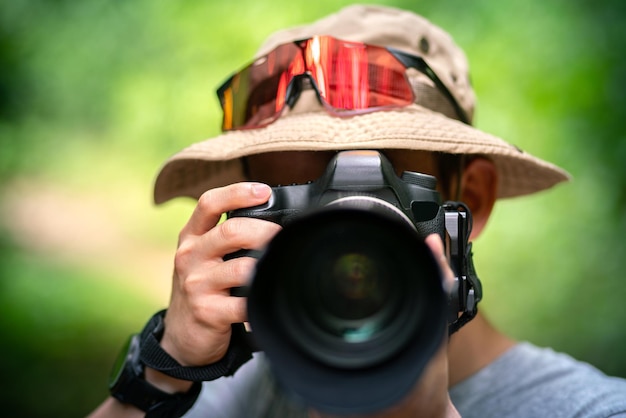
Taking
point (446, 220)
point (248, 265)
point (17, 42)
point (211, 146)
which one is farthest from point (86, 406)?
point (446, 220)

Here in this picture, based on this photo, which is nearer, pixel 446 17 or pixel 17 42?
pixel 446 17

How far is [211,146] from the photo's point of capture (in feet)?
2.89

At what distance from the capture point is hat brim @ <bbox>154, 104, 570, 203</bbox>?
0.75 m

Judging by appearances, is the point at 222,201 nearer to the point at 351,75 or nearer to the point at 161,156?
the point at 351,75

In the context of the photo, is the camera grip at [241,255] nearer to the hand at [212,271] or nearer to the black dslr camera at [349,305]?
the hand at [212,271]

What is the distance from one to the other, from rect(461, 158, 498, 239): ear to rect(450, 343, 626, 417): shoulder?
0.21m

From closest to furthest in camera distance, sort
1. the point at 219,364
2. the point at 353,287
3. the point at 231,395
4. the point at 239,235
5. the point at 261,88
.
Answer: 1. the point at 353,287
2. the point at 239,235
3. the point at 219,364
4. the point at 261,88
5. the point at 231,395

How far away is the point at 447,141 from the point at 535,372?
378 millimetres

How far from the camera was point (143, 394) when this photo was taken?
0.85 metres

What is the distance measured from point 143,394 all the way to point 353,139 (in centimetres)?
46

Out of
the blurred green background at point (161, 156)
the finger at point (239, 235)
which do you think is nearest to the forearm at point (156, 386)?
the finger at point (239, 235)

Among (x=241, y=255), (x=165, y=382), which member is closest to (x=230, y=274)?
(x=241, y=255)

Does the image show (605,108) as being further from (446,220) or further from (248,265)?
(248,265)

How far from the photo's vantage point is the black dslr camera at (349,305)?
0.53 m
